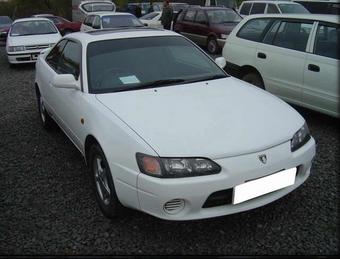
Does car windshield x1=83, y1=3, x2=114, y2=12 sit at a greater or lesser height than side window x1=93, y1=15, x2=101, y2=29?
greater

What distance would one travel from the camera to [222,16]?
42.0 ft

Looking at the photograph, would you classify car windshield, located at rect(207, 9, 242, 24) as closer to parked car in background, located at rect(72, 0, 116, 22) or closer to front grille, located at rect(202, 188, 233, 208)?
parked car in background, located at rect(72, 0, 116, 22)

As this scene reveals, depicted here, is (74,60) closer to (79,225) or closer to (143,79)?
(143,79)

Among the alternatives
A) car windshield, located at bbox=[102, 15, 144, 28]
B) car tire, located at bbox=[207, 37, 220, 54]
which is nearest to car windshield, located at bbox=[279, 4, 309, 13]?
car tire, located at bbox=[207, 37, 220, 54]

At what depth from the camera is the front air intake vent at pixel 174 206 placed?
8.68 feet

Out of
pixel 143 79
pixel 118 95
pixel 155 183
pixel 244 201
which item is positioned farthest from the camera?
pixel 143 79

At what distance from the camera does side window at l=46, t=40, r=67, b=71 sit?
4.70 m

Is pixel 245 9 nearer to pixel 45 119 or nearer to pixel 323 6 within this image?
pixel 323 6

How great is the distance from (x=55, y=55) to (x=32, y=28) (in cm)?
738

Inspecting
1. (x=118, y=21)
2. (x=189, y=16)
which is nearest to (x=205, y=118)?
(x=118, y=21)

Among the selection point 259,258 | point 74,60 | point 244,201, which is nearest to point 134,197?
point 244,201

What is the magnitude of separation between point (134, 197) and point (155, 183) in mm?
240

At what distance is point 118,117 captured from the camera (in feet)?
10.0

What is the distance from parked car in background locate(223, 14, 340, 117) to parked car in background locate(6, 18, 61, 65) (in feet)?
20.7
